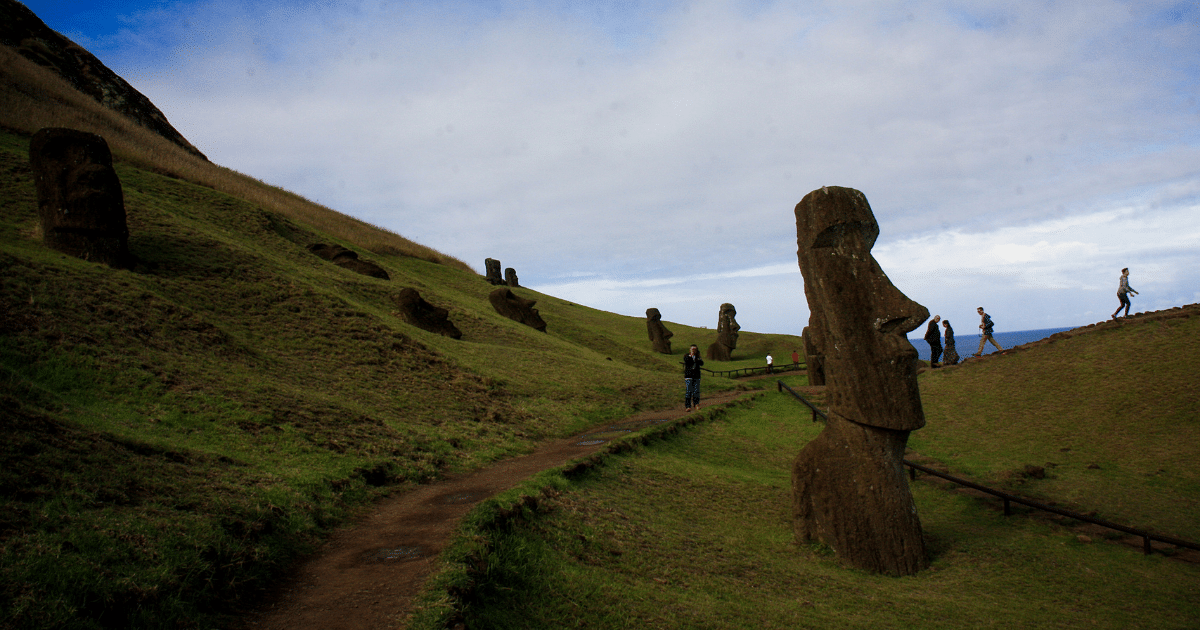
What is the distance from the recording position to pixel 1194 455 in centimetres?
1449

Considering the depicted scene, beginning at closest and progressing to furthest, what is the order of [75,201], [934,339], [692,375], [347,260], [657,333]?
[75,201] < [692,375] < [934,339] < [347,260] < [657,333]

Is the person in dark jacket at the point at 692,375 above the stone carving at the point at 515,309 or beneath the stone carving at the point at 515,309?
beneath

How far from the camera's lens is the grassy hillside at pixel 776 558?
7602 mm

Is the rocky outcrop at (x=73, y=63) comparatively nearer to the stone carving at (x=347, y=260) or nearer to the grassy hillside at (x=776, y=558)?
the stone carving at (x=347, y=260)

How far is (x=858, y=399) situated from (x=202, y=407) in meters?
12.2

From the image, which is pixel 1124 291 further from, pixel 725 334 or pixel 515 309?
pixel 515 309

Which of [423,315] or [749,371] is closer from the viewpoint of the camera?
[423,315]

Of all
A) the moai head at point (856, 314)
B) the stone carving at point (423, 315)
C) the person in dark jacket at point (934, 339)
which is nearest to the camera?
the moai head at point (856, 314)

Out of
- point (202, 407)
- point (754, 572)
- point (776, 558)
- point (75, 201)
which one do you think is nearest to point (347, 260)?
point (75, 201)

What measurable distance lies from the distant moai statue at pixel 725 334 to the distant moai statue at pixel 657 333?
399 centimetres

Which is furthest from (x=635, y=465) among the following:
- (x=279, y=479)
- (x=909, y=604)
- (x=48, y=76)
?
(x=48, y=76)

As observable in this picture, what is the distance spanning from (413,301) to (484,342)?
4.00m

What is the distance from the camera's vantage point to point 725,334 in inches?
1923

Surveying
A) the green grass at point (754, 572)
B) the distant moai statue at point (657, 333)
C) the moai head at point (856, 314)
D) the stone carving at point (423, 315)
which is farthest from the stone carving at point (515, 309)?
the moai head at point (856, 314)
